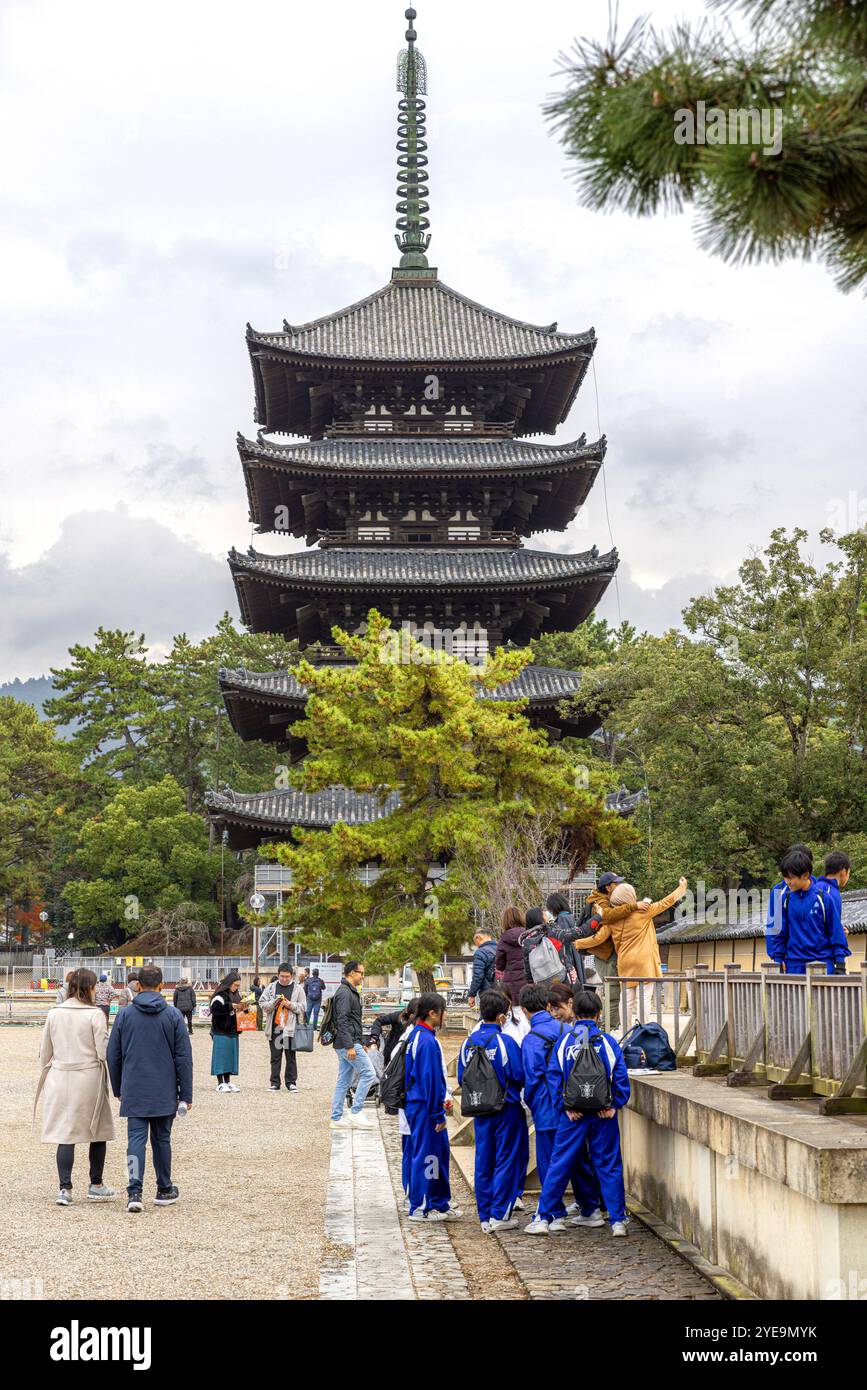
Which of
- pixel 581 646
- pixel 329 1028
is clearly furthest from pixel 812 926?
pixel 581 646

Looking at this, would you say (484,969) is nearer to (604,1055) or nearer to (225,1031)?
(604,1055)

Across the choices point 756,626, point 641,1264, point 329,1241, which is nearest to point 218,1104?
point 329,1241

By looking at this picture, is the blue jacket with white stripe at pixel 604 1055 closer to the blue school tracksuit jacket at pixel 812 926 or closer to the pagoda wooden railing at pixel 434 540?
the blue school tracksuit jacket at pixel 812 926

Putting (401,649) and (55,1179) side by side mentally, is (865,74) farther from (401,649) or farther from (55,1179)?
(401,649)

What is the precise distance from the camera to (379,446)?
38188mm

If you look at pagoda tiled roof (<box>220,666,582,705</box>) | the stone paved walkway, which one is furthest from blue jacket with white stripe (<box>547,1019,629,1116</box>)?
pagoda tiled roof (<box>220,666,582,705</box>)

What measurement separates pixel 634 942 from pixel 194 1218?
4175mm

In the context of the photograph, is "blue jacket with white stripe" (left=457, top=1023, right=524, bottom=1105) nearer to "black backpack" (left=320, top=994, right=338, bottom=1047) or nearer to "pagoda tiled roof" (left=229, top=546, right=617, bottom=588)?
"black backpack" (left=320, top=994, right=338, bottom=1047)

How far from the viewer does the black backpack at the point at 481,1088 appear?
9.41 metres

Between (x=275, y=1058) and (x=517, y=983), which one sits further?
(x=275, y=1058)

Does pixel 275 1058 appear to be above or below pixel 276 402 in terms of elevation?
below

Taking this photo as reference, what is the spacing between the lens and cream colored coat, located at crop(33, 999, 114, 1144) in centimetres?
1075

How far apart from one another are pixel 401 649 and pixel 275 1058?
413 inches

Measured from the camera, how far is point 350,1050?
605 inches
